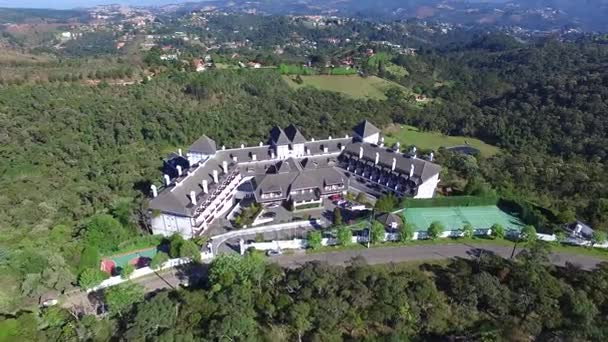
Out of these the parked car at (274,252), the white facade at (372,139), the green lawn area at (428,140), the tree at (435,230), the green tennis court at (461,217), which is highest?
the white facade at (372,139)

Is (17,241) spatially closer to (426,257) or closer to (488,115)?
(426,257)

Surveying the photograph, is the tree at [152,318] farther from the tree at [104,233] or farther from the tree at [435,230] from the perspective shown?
the tree at [435,230]

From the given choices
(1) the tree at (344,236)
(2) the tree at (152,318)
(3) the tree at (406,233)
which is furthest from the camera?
(3) the tree at (406,233)

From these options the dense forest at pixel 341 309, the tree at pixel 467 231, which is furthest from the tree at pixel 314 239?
the tree at pixel 467 231

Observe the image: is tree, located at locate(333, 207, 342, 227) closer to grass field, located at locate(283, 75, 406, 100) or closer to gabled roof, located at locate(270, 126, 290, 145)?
gabled roof, located at locate(270, 126, 290, 145)

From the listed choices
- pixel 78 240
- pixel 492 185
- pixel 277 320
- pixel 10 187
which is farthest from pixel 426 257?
pixel 10 187

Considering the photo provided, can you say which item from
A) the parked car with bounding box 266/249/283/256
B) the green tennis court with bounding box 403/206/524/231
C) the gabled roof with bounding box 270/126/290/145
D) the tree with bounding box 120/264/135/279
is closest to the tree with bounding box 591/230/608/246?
the green tennis court with bounding box 403/206/524/231
